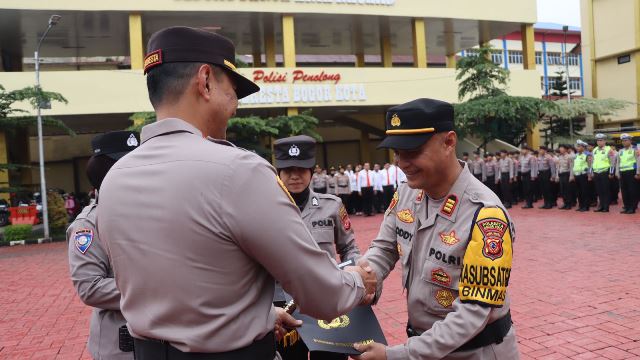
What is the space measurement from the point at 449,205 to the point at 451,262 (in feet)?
0.73

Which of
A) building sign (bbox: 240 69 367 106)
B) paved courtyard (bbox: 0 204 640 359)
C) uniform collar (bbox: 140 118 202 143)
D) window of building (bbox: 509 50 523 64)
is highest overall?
window of building (bbox: 509 50 523 64)

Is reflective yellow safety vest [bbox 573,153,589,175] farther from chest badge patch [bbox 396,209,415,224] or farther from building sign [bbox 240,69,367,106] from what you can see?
chest badge patch [bbox 396,209,415,224]

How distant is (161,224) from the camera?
1.30 meters

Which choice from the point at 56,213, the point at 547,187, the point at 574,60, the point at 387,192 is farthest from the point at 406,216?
the point at 574,60

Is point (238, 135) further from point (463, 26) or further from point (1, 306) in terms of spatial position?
point (463, 26)

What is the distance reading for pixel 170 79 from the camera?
1.45 meters

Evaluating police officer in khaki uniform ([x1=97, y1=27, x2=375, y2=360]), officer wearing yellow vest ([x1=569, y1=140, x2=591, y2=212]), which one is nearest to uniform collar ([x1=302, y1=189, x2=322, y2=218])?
police officer in khaki uniform ([x1=97, y1=27, x2=375, y2=360])

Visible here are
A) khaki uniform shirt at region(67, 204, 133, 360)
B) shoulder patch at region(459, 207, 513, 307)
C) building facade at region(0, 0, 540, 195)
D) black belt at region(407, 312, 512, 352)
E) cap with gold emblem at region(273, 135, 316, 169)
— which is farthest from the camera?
building facade at region(0, 0, 540, 195)

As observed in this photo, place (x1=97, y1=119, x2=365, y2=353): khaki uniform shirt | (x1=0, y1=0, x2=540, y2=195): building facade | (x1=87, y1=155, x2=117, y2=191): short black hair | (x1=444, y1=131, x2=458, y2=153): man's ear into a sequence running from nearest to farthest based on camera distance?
(x1=97, y1=119, x2=365, y2=353): khaki uniform shirt < (x1=444, y1=131, x2=458, y2=153): man's ear < (x1=87, y1=155, x2=117, y2=191): short black hair < (x1=0, y1=0, x2=540, y2=195): building facade

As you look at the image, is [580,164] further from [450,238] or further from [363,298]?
[363,298]

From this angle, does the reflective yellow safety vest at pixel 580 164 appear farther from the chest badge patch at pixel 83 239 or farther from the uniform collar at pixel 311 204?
the chest badge patch at pixel 83 239

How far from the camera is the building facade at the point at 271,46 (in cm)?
1752

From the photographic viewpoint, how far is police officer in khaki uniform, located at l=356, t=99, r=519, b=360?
1.75 metres

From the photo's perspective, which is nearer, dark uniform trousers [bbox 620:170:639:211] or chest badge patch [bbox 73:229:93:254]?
chest badge patch [bbox 73:229:93:254]
